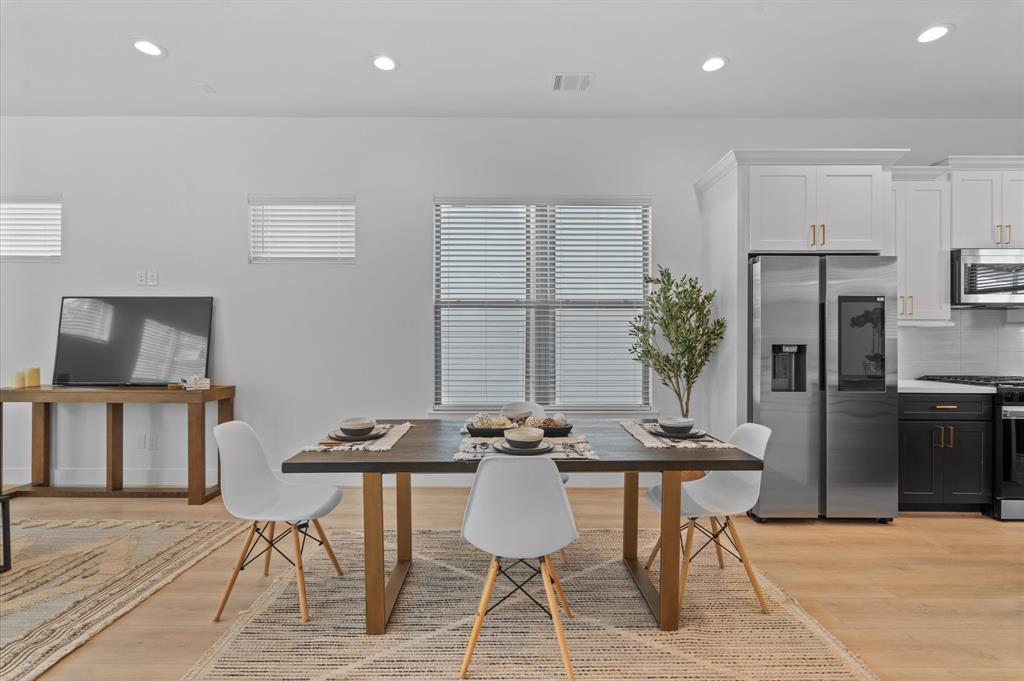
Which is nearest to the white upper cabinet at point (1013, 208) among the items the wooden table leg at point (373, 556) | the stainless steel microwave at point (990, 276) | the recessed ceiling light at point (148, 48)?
the stainless steel microwave at point (990, 276)

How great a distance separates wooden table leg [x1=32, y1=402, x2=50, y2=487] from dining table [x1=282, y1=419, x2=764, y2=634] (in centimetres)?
348

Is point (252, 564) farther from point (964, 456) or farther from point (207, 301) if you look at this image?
point (964, 456)

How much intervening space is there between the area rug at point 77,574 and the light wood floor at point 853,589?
103mm

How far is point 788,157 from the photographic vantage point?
3463 millimetres

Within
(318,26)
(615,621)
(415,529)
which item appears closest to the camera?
(615,621)

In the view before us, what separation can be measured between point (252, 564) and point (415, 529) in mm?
952

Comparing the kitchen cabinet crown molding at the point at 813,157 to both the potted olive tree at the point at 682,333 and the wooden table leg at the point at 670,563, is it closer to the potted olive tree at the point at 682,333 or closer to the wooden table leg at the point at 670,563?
the potted olive tree at the point at 682,333

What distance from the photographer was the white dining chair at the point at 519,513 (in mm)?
1766

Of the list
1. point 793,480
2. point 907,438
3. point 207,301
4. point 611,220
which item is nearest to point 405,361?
point 207,301

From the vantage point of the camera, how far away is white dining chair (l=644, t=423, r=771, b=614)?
2258mm

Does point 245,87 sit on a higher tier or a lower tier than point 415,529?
higher

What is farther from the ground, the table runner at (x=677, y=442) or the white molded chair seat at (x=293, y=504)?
the table runner at (x=677, y=442)

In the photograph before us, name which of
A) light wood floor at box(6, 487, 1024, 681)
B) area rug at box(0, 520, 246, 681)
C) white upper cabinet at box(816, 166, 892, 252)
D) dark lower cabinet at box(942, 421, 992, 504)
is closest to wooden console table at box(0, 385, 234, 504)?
light wood floor at box(6, 487, 1024, 681)

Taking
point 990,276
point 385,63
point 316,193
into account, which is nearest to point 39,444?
point 316,193
